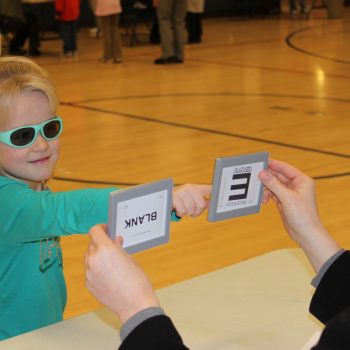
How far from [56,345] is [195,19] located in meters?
11.9

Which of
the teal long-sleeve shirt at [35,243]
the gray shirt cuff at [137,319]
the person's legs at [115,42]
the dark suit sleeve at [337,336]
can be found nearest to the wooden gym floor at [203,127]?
the person's legs at [115,42]

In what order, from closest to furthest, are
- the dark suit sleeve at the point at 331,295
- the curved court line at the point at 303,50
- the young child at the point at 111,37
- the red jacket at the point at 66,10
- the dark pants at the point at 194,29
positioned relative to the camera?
the dark suit sleeve at the point at 331,295 < the curved court line at the point at 303,50 < the young child at the point at 111,37 < the red jacket at the point at 66,10 < the dark pants at the point at 194,29

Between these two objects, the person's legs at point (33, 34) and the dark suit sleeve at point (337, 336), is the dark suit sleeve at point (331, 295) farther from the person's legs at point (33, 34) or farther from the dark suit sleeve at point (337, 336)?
the person's legs at point (33, 34)

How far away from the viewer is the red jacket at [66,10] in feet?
38.6

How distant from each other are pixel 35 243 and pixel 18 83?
398 mm

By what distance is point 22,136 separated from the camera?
2.06 meters

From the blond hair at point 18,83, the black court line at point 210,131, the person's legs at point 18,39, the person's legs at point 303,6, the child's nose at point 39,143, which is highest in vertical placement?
the blond hair at point 18,83

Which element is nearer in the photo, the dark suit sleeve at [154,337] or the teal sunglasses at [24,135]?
the dark suit sleeve at [154,337]

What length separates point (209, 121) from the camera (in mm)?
7309

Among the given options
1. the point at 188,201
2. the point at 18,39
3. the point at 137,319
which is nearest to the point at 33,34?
the point at 18,39

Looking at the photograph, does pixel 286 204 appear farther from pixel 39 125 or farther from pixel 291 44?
pixel 291 44

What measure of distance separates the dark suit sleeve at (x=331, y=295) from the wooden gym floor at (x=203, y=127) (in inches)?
83.6

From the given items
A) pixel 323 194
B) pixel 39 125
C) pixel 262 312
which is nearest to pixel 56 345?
pixel 262 312

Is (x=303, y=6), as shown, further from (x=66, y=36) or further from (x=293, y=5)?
(x=66, y=36)
